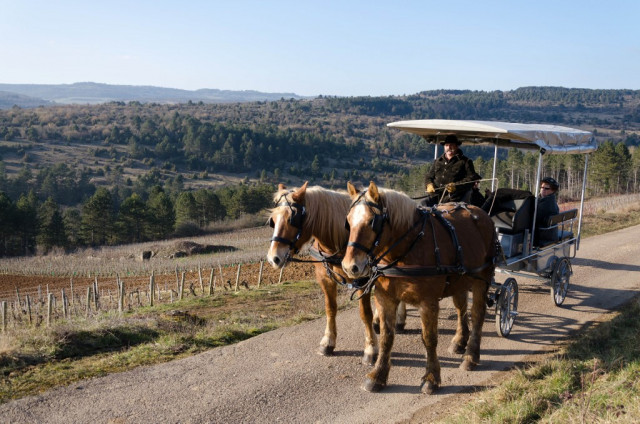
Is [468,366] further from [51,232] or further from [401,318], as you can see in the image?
[51,232]

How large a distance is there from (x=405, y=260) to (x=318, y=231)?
1169mm

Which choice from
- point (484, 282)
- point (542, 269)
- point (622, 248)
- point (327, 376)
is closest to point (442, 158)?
point (484, 282)

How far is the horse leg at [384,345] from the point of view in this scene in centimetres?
609

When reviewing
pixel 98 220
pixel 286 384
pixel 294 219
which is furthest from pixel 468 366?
pixel 98 220

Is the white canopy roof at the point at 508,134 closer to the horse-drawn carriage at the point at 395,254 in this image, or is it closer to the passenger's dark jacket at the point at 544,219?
the horse-drawn carriage at the point at 395,254

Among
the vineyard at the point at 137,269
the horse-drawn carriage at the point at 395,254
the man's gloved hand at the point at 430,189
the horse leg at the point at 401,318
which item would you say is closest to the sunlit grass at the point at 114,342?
the horse leg at the point at 401,318

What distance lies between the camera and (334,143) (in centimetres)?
12900

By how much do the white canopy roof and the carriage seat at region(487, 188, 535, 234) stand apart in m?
0.91

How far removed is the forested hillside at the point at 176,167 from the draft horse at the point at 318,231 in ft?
148

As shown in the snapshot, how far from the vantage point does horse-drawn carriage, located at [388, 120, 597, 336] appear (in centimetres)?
806

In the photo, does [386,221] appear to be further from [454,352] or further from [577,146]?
[577,146]

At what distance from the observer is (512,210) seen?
9.08 m

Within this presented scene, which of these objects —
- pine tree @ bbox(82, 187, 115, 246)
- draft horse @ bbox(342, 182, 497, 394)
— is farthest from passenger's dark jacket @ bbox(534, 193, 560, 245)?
pine tree @ bbox(82, 187, 115, 246)

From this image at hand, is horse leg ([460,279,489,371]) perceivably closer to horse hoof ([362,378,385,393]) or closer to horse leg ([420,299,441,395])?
horse leg ([420,299,441,395])
